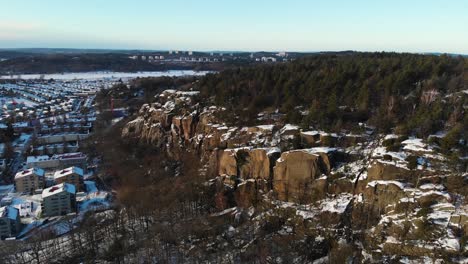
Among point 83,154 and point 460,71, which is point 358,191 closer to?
point 460,71

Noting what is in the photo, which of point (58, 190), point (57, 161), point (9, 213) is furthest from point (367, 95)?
point (57, 161)

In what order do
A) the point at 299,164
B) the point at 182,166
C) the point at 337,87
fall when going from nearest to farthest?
the point at 299,164 → the point at 337,87 → the point at 182,166

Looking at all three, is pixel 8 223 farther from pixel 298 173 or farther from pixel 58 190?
pixel 298 173

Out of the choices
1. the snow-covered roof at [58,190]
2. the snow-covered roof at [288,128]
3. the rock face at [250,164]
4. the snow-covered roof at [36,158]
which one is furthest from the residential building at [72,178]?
the snow-covered roof at [288,128]

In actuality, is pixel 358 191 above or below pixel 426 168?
below

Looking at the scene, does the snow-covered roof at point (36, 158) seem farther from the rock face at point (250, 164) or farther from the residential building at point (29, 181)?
the rock face at point (250, 164)

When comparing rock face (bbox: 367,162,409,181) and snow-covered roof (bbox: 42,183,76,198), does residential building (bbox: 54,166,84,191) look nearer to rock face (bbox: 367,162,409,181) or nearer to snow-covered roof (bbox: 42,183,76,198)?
snow-covered roof (bbox: 42,183,76,198)

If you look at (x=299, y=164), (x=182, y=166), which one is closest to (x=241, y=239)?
(x=299, y=164)
